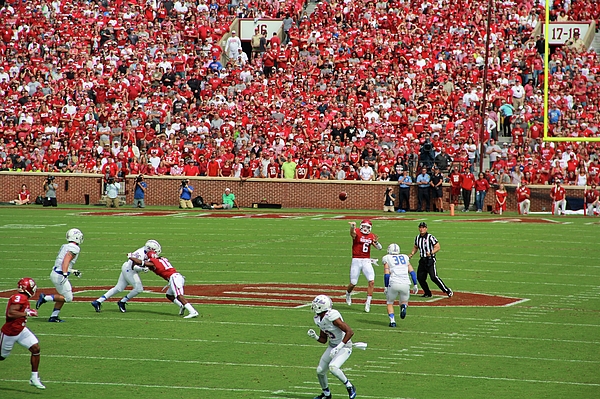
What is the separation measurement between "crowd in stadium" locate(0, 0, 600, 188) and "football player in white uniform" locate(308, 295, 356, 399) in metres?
20.8

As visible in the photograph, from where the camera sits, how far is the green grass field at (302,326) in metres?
12.5

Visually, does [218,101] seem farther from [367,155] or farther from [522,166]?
[522,166]

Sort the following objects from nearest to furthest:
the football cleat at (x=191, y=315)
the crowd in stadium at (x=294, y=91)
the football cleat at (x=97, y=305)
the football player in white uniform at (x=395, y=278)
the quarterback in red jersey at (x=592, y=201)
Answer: the football player in white uniform at (x=395, y=278), the football cleat at (x=191, y=315), the football cleat at (x=97, y=305), the quarterback in red jersey at (x=592, y=201), the crowd in stadium at (x=294, y=91)

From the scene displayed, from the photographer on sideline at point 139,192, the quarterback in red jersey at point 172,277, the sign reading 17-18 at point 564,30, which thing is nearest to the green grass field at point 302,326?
the quarterback in red jersey at point 172,277

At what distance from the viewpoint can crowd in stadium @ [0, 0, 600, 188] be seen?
34906mm

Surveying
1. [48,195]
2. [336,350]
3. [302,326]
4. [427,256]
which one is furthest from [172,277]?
[48,195]

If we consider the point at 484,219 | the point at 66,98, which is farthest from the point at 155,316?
the point at 66,98

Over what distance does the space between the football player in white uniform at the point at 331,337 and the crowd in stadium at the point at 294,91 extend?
20.8 m

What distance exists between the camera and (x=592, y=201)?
3216cm

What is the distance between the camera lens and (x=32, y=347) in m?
11.9

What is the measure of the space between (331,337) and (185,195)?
2442cm

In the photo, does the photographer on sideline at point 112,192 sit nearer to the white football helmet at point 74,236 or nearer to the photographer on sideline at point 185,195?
the photographer on sideline at point 185,195

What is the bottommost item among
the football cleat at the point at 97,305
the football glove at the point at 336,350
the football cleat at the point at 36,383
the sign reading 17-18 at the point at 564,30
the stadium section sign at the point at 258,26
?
the football cleat at the point at 36,383

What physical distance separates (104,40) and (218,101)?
7.45 meters
